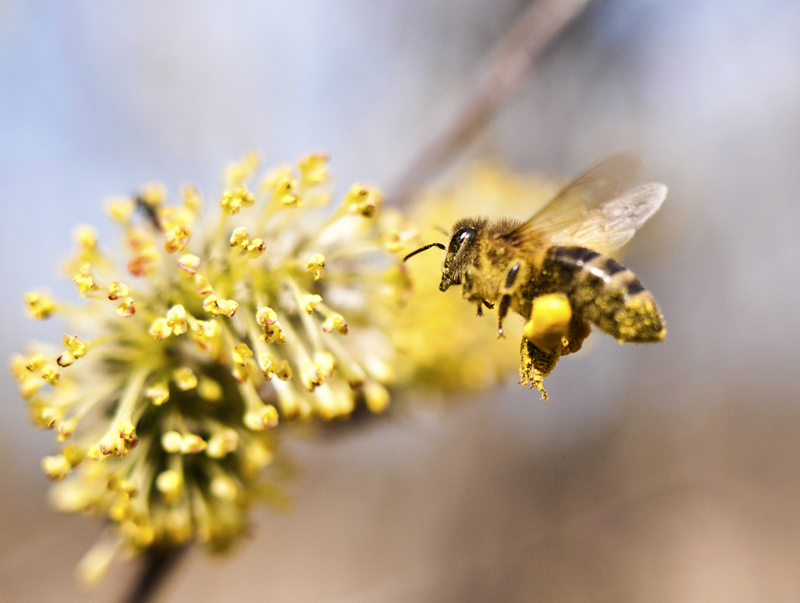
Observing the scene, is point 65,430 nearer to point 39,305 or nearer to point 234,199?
point 39,305

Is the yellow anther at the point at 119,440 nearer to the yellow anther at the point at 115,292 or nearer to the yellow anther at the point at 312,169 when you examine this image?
the yellow anther at the point at 115,292

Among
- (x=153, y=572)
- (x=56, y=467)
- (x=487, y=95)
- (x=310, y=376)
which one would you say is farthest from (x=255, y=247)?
(x=487, y=95)

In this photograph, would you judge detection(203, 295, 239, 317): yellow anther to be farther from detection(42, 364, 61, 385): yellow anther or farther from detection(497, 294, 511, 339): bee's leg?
detection(497, 294, 511, 339): bee's leg

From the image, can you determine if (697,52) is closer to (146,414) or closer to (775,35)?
(775,35)


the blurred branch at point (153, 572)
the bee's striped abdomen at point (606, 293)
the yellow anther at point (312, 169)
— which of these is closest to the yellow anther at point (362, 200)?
the yellow anther at point (312, 169)

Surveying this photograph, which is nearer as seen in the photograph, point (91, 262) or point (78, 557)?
point (91, 262)

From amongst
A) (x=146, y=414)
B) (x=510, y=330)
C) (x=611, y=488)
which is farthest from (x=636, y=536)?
(x=146, y=414)

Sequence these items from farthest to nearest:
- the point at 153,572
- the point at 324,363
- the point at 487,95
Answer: the point at 487,95 < the point at 153,572 < the point at 324,363

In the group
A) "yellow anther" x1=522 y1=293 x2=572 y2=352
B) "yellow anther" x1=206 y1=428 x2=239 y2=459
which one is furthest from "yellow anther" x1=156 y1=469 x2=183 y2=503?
"yellow anther" x1=522 y1=293 x2=572 y2=352
